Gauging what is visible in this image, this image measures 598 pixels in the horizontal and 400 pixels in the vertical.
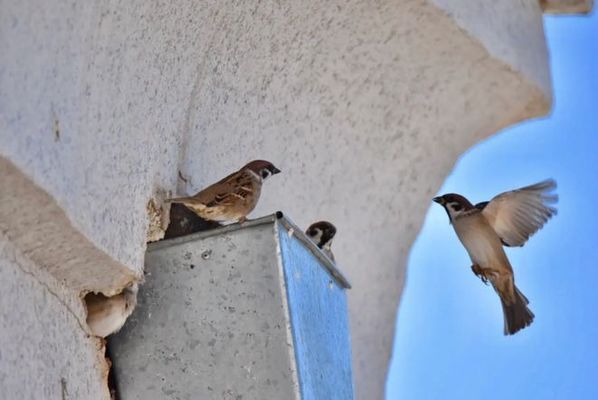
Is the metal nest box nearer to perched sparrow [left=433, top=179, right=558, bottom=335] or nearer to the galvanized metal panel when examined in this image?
the galvanized metal panel

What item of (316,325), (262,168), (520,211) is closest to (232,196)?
(262,168)

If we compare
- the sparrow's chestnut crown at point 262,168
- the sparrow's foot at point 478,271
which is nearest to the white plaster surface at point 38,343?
the sparrow's chestnut crown at point 262,168

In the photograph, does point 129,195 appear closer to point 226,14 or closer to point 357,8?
point 226,14

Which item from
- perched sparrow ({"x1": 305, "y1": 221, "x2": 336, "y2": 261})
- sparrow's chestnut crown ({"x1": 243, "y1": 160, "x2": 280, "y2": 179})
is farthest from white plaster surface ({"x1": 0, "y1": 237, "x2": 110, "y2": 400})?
perched sparrow ({"x1": 305, "y1": 221, "x2": 336, "y2": 261})

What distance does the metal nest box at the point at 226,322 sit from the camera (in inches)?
75.3

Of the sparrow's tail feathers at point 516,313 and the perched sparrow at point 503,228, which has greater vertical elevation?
the perched sparrow at point 503,228

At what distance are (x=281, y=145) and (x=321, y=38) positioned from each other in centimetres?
23

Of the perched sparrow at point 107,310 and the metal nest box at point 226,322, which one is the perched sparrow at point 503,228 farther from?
the perched sparrow at point 107,310

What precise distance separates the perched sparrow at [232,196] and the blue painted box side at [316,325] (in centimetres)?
22

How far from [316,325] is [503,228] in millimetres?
1228

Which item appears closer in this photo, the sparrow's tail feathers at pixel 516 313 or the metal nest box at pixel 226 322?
the metal nest box at pixel 226 322

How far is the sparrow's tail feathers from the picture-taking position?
3.26 m

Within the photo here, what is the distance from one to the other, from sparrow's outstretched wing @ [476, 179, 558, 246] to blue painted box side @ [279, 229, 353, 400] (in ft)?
3.04

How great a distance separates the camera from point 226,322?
1945 millimetres
